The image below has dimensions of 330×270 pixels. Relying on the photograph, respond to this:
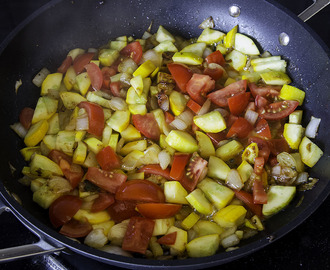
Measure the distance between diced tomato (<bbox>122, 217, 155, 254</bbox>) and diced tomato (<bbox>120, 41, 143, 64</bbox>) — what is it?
3.73ft

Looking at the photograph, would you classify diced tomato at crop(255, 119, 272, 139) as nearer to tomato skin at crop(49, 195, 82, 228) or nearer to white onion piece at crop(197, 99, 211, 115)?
white onion piece at crop(197, 99, 211, 115)

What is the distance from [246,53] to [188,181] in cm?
106

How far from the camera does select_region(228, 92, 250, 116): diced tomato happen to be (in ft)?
6.91

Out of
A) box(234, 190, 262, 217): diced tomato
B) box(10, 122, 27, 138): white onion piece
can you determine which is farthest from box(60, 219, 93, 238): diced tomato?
box(234, 190, 262, 217): diced tomato

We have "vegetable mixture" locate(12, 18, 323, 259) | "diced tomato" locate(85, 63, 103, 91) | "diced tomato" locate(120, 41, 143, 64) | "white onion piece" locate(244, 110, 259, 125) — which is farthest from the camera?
"diced tomato" locate(120, 41, 143, 64)

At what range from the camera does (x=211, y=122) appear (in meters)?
2.02

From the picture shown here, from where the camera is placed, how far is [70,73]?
7.59ft

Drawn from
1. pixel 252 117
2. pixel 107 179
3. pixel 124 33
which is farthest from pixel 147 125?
pixel 124 33

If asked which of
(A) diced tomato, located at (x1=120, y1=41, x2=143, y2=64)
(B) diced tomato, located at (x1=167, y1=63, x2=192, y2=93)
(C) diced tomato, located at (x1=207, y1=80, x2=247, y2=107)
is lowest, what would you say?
(C) diced tomato, located at (x1=207, y1=80, x2=247, y2=107)

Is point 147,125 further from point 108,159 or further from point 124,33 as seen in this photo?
Result: point 124,33

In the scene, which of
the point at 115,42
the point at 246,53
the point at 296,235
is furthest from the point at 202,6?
the point at 296,235

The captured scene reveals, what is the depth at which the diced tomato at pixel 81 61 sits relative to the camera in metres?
2.33

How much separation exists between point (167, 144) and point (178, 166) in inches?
7.3

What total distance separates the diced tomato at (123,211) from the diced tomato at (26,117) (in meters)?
0.76
